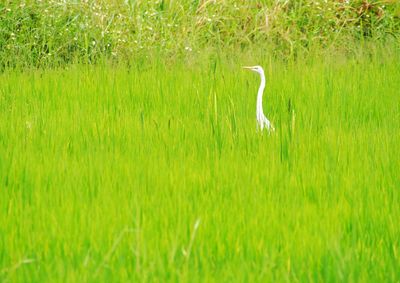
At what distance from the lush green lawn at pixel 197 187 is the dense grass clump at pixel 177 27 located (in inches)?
64.0

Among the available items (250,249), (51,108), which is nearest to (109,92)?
(51,108)

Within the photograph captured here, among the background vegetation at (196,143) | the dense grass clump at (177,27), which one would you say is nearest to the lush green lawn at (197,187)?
the background vegetation at (196,143)

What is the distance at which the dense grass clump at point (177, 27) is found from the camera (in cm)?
777

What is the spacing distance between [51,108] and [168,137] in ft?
5.11

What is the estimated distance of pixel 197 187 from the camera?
346 centimetres

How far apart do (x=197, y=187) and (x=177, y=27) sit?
501 centimetres

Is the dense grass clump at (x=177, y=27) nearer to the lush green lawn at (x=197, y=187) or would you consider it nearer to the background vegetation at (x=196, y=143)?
the background vegetation at (x=196, y=143)

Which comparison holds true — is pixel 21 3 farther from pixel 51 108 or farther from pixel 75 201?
pixel 75 201

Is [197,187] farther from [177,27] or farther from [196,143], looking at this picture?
[177,27]

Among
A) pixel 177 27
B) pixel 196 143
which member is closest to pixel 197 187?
pixel 196 143

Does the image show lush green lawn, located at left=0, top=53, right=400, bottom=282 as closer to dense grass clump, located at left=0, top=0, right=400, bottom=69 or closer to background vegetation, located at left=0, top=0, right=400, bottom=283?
background vegetation, located at left=0, top=0, right=400, bottom=283

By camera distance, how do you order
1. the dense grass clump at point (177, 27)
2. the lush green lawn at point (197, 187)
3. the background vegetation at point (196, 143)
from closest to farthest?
the lush green lawn at point (197, 187) < the background vegetation at point (196, 143) < the dense grass clump at point (177, 27)

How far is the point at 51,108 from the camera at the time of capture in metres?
5.76

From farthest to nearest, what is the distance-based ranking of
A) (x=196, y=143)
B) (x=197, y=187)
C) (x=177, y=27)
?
(x=177, y=27)
(x=196, y=143)
(x=197, y=187)
